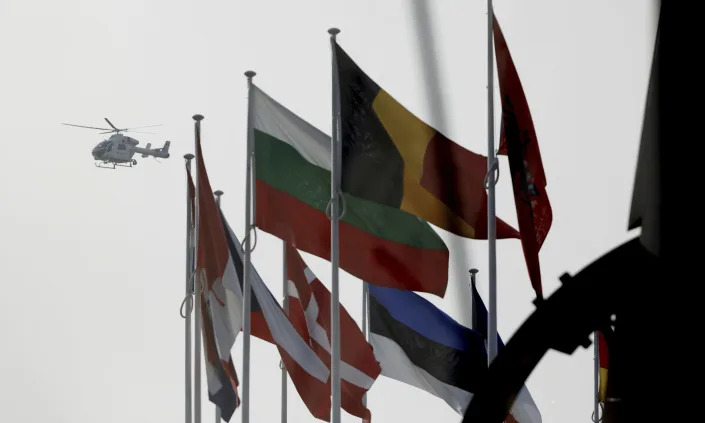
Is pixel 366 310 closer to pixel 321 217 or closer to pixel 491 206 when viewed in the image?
pixel 321 217

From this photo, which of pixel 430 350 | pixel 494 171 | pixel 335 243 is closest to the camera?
pixel 335 243

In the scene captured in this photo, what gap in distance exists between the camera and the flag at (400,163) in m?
23.8

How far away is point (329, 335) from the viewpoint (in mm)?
28609

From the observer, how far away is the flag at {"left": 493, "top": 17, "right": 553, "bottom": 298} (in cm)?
2142

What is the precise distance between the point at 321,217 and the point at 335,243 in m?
2.06

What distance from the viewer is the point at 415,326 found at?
27453 mm

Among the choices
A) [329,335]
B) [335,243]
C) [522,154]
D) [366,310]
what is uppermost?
[522,154]

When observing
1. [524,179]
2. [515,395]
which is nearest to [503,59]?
[524,179]

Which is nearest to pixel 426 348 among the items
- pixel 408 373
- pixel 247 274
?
pixel 408 373

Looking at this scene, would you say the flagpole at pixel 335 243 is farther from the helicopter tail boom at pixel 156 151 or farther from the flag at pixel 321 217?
the helicopter tail boom at pixel 156 151

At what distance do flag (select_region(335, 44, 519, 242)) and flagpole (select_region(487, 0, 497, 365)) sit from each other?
0.99 ft

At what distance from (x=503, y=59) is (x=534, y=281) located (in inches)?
167

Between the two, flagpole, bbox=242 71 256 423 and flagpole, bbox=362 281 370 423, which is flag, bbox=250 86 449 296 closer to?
flagpole, bbox=242 71 256 423

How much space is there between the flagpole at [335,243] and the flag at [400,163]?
0.51 feet
